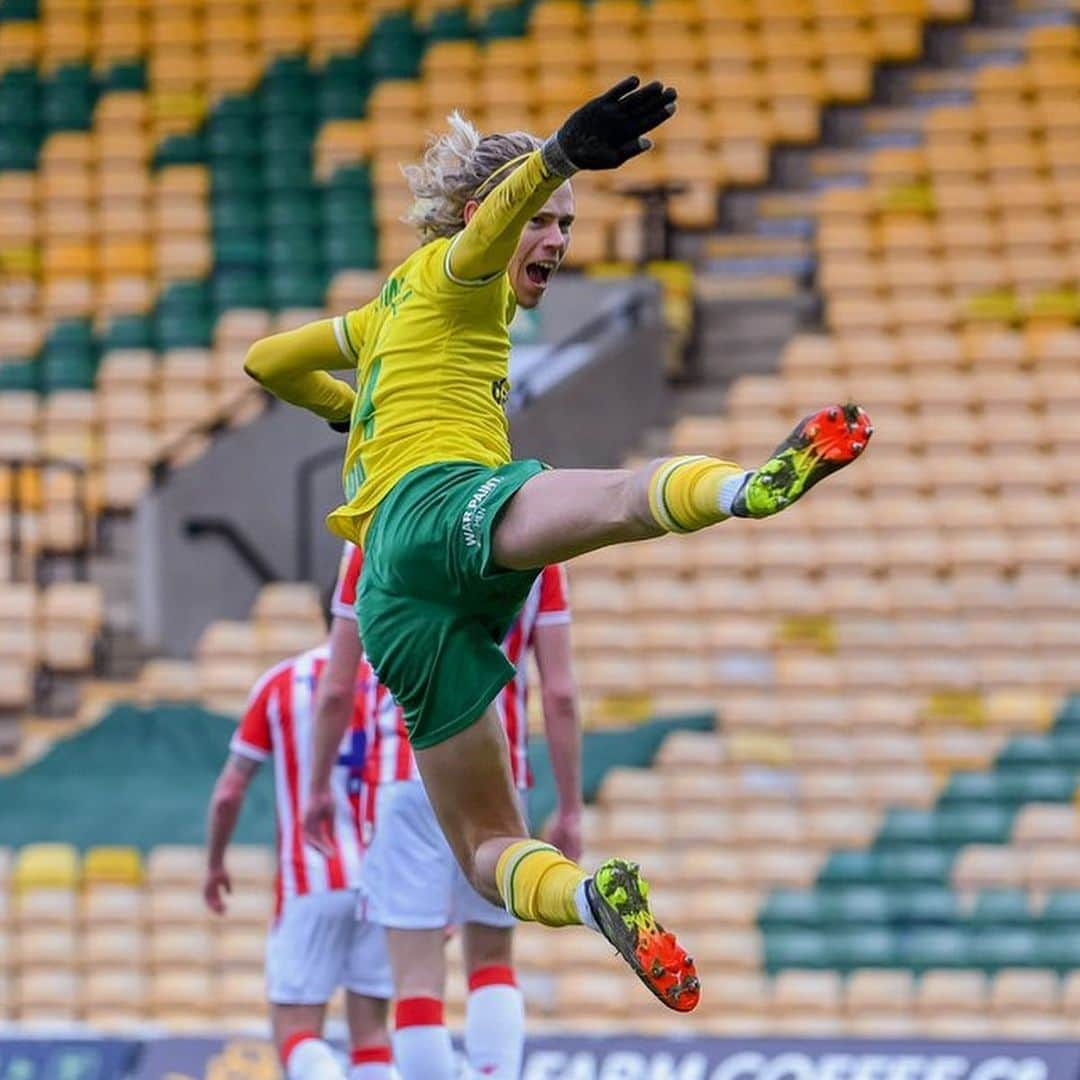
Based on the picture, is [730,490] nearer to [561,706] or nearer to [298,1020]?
[561,706]

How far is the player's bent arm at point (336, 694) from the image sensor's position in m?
6.67

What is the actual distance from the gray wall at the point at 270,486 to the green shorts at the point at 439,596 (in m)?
6.91

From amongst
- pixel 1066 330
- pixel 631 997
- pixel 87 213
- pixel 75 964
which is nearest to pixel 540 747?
pixel 631 997

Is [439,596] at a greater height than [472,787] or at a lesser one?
greater

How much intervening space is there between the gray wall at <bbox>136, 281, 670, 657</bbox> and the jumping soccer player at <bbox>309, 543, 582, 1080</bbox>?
5.74 m

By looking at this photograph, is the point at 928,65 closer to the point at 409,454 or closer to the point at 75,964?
the point at 75,964

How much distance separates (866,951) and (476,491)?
215 inches

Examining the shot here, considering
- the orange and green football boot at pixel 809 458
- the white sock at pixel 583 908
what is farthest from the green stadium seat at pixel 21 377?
the orange and green football boot at pixel 809 458

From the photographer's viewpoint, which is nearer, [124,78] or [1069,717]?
[1069,717]

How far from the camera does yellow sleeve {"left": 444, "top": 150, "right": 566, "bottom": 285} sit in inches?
202

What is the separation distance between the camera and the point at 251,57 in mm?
15344

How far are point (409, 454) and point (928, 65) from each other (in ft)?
32.9

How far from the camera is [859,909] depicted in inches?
416

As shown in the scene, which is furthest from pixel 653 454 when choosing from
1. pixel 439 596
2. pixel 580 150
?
pixel 580 150
